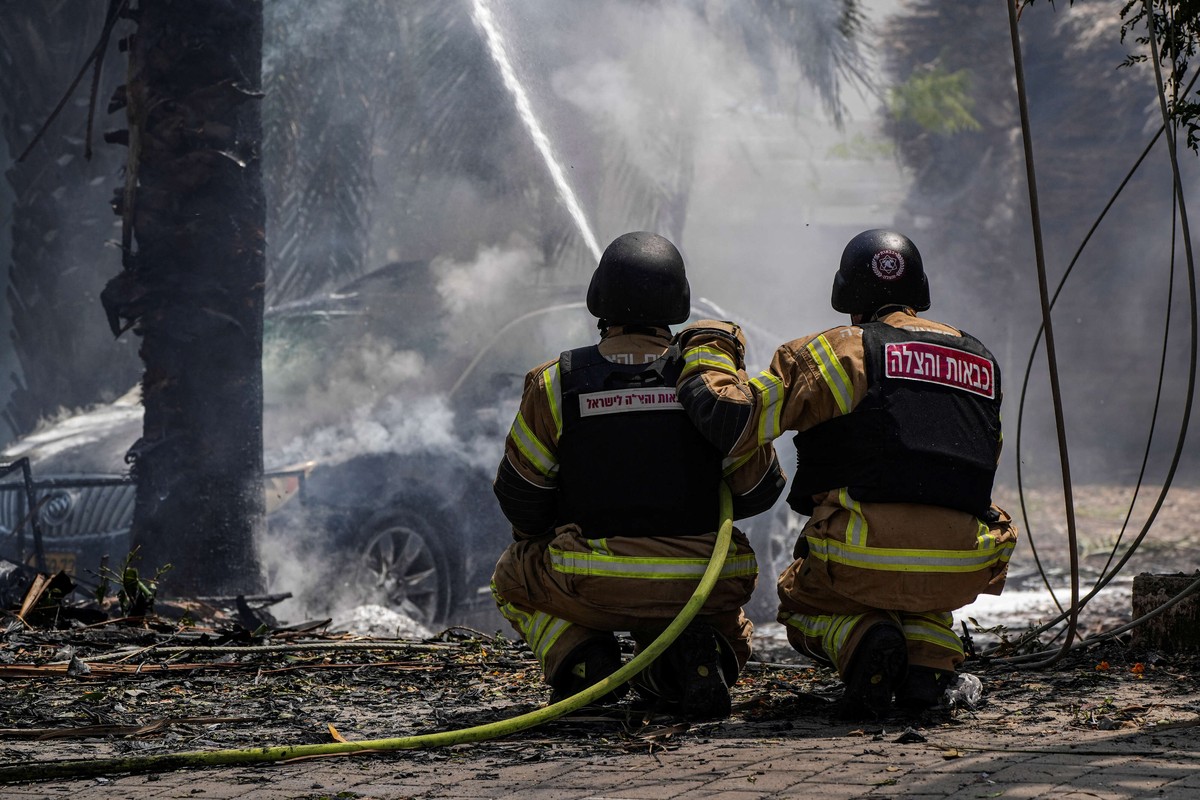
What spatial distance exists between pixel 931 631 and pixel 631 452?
33.4 inches

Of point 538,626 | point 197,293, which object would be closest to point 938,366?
point 538,626

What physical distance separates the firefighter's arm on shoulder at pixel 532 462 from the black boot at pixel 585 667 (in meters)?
0.36

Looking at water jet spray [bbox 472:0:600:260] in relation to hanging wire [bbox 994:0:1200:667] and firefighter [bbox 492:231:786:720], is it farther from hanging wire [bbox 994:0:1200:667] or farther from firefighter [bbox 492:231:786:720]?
firefighter [bbox 492:231:786:720]

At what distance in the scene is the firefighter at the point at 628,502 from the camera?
3201mm

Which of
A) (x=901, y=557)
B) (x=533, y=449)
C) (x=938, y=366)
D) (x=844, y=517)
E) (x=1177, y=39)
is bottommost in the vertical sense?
(x=901, y=557)

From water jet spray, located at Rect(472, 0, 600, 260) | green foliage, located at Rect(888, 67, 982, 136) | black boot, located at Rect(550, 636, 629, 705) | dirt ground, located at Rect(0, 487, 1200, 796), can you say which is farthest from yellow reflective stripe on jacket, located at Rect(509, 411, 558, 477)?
green foliage, located at Rect(888, 67, 982, 136)

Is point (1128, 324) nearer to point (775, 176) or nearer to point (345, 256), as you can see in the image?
point (775, 176)

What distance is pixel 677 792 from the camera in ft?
7.58

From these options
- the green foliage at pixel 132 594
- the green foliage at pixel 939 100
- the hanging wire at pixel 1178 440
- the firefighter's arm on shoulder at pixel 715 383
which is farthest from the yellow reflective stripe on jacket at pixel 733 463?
the green foliage at pixel 939 100

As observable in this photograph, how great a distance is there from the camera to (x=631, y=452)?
10.6ft

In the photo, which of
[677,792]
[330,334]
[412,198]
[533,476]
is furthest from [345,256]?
[677,792]

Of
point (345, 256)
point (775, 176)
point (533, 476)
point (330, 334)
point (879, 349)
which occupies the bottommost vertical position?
point (533, 476)

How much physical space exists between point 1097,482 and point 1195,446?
73.0 inches

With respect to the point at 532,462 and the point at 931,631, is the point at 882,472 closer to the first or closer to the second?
the point at 931,631
